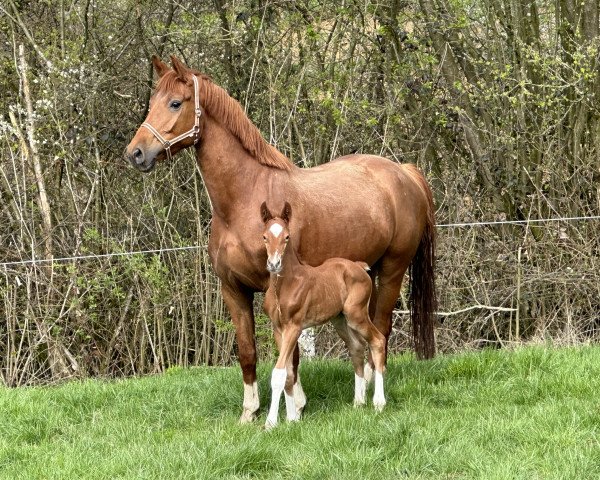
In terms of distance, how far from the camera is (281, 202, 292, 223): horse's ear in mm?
6215

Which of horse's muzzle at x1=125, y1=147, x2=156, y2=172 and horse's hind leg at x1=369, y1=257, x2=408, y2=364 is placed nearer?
horse's muzzle at x1=125, y1=147, x2=156, y2=172

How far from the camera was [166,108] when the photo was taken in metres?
6.38

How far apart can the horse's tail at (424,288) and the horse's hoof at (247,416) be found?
2.05 metres

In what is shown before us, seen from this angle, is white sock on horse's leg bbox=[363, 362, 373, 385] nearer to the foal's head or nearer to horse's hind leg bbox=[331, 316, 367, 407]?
horse's hind leg bbox=[331, 316, 367, 407]

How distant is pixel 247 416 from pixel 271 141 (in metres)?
4.52

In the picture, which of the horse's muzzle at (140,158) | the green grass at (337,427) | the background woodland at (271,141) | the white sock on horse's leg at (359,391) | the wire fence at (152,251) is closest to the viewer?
the green grass at (337,427)

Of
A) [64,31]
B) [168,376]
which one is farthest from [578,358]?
[64,31]

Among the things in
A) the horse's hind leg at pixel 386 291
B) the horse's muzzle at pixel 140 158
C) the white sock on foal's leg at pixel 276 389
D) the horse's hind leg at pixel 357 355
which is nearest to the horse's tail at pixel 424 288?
the horse's hind leg at pixel 386 291

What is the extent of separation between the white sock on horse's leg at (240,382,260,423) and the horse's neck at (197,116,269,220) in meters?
1.29

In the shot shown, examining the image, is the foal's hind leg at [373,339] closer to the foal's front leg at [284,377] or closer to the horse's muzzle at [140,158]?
the foal's front leg at [284,377]

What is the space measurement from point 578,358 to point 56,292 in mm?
5620

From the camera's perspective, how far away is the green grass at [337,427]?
525 cm

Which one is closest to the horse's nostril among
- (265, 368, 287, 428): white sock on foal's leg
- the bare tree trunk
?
(265, 368, 287, 428): white sock on foal's leg

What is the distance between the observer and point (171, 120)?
636 centimetres
